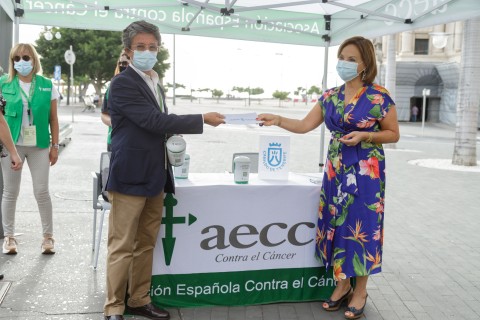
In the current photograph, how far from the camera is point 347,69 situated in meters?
3.76

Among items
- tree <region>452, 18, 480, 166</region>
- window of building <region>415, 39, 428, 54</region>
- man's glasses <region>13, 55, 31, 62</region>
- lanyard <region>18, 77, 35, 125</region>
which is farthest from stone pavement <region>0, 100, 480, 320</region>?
window of building <region>415, 39, 428, 54</region>

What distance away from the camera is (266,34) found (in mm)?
6969

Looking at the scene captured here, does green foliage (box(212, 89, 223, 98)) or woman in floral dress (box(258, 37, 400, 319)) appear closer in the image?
woman in floral dress (box(258, 37, 400, 319))

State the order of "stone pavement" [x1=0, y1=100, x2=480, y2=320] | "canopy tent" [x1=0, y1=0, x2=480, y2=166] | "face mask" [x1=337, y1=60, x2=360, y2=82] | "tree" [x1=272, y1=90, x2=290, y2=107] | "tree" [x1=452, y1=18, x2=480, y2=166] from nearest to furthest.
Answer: "face mask" [x1=337, y1=60, x2=360, y2=82] → "stone pavement" [x1=0, y1=100, x2=480, y2=320] → "canopy tent" [x1=0, y1=0, x2=480, y2=166] → "tree" [x1=452, y1=18, x2=480, y2=166] → "tree" [x1=272, y1=90, x2=290, y2=107]

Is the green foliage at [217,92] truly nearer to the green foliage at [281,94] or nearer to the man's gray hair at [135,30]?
the green foliage at [281,94]

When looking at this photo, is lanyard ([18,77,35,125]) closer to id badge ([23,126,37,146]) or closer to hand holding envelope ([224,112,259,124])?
id badge ([23,126,37,146])

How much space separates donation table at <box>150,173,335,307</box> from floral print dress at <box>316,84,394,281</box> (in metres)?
0.28

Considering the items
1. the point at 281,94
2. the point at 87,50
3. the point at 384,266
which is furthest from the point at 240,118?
the point at 281,94

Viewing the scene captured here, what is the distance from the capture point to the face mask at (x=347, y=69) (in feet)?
12.3

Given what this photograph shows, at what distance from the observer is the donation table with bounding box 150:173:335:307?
3.92m

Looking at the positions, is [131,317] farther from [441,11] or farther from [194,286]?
[441,11]

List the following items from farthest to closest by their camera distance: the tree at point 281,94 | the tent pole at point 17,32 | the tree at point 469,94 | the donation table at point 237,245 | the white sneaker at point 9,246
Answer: the tree at point 281,94, the tree at point 469,94, the tent pole at point 17,32, the white sneaker at point 9,246, the donation table at point 237,245

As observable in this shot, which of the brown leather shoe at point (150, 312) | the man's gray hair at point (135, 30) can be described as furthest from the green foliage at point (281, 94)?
the man's gray hair at point (135, 30)

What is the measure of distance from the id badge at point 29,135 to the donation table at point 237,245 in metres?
1.64
